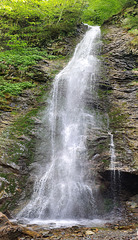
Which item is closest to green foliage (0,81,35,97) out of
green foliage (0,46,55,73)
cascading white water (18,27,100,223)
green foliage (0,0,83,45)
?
green foliage (0,46,55,73)

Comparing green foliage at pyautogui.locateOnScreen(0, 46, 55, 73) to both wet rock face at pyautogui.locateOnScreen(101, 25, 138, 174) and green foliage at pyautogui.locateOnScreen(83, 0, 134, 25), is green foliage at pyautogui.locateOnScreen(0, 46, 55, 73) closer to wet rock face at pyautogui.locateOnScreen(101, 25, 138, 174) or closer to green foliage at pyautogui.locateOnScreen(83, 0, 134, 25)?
wet rock face at pyautogui.locateOnScreen(101, 25, 138, 174)

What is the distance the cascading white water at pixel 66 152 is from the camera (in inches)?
241

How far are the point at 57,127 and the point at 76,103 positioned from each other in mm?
1780

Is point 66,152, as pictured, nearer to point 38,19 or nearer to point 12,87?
point 12,87

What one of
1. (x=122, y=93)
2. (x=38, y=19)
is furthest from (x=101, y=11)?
(x=122, y=93)

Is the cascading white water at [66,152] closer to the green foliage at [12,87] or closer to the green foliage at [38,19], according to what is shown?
the green foliage at [12,87]

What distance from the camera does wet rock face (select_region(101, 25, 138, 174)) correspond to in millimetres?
7117

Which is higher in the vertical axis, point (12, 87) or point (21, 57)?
point (21, 57)

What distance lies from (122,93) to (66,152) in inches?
175

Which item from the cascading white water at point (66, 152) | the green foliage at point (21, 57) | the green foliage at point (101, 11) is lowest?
the cascading white water at point (66, 152)

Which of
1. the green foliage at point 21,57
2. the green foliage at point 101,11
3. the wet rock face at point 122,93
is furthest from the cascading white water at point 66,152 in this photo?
the green foliage at point 101,11

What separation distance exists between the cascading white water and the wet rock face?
943 millimetres

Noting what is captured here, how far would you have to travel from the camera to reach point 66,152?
25.1ft

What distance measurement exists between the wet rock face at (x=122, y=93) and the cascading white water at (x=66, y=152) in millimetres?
943
